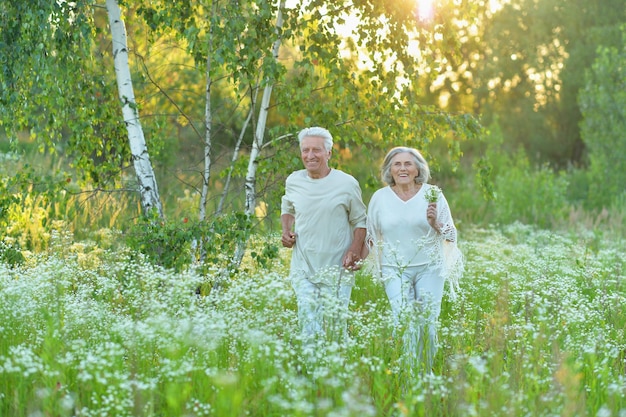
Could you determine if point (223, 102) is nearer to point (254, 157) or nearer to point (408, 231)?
point (254, 157)

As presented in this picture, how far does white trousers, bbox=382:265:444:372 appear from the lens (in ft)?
15.9

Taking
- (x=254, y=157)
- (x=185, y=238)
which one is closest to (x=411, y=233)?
(x=185, y=238)

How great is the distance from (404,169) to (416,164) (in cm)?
13

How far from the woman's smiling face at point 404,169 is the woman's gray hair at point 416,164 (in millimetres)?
33

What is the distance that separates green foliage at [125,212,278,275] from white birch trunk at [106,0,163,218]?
1.58 feet

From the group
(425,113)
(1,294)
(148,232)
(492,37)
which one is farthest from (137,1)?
(492,37)

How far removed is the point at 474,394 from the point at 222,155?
15.7ft

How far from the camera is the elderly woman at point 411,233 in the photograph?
5.71 m

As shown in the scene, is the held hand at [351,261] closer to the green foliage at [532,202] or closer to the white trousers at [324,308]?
the white trousers at [324,308]

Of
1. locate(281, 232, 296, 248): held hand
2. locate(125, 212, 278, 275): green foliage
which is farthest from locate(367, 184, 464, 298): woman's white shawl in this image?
locate(125, 212, 278, 275): green foliage

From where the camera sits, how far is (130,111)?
7.68 meters

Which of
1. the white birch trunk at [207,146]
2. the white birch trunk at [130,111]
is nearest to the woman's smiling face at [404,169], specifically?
the white birch trunk at [207,146]

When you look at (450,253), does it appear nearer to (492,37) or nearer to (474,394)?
(474,394)

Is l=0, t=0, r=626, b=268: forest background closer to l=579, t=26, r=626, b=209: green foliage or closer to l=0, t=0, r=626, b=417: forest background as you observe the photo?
l=0, t=0, r=626, b=417: forest background
